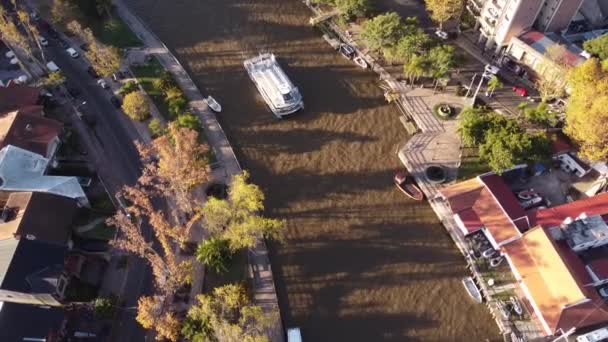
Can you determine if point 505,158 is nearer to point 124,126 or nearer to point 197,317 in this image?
point 197,317

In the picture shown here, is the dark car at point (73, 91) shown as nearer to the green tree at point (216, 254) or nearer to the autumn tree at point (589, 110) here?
the green tree at point (216, 254)

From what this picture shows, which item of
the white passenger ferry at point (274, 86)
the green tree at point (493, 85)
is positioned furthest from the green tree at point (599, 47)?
the white passenger ferry at point (274, 86)

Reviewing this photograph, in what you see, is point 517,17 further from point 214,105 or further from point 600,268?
point 214,105

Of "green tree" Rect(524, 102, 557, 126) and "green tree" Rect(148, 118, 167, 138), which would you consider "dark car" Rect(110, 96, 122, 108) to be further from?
"green tree" Rect(524, 102, 557, 126)

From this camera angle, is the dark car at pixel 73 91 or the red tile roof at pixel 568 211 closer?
the red tile roof at pixel 568 211

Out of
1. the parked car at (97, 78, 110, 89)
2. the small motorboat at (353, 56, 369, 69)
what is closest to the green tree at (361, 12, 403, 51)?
the small motorboat at (353, 56, 369, 69)

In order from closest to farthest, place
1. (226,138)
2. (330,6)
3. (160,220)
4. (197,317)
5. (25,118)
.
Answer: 1. (197,317)
2. (160,220)
3. (25,118)
4. (226,138)
5. (330,6)

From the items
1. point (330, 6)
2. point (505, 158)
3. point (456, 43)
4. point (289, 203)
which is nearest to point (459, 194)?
point (505, 158)
